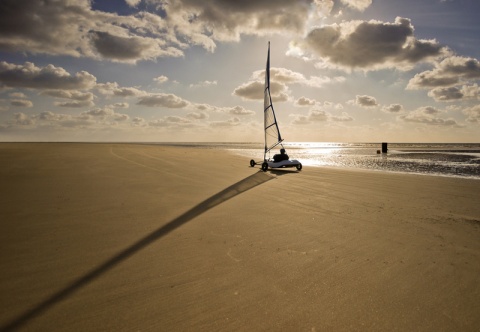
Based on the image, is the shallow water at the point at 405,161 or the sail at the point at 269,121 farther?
the sail at the point at 269,121

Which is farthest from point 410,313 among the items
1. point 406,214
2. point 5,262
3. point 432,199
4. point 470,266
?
point 432,199

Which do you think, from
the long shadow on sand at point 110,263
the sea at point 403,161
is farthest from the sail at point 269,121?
the long shadow on sand at point 110,263

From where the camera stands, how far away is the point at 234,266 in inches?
172

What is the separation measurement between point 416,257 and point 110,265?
17.6 ft

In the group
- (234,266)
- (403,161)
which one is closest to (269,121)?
(403,161)

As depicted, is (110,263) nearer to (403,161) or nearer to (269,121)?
(269,121)

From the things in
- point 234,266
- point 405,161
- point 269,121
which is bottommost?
point 234,266

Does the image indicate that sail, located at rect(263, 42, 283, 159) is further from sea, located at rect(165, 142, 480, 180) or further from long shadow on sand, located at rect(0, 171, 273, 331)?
long shadow on sand, located at rect(0, 171, 273, 331)

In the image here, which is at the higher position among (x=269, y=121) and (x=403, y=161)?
(x=269, y=121)

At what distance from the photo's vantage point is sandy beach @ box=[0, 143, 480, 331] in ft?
10.3

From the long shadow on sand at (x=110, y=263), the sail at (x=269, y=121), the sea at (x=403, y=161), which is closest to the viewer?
the long shadow on sand at (x=110, y=263)

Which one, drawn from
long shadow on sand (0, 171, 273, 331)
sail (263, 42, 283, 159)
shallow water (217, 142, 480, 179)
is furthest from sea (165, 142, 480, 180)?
long shadow on sand (0, 171, 273, 331)

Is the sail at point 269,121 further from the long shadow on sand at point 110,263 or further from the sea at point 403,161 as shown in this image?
the long shadow on sand at point 110,263

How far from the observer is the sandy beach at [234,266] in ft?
10.3
